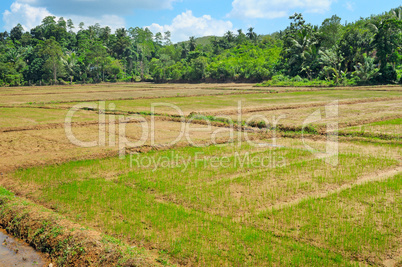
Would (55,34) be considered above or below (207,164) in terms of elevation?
above

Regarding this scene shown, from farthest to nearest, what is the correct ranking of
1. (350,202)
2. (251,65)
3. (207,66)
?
1. (207,66)
2. (251,65)
3. (350,202)

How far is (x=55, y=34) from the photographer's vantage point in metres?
78.2

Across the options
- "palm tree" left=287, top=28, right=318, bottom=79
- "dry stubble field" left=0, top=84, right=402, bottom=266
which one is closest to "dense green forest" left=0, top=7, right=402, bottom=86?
"palm tree" left=287, top=28, right=318, bottom=79

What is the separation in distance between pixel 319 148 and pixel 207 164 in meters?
3.18

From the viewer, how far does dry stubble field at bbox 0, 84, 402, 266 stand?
4.18m

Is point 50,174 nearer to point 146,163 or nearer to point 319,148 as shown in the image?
point 146,163

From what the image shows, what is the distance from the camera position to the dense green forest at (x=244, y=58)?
111 feet

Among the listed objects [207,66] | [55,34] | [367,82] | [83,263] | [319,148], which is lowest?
[83,263]

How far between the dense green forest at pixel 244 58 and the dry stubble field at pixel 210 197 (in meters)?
25.6

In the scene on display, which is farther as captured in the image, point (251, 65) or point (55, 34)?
point (55, 34)

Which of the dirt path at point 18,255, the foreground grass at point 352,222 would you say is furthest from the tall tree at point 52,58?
the foreground grass at point 352,222

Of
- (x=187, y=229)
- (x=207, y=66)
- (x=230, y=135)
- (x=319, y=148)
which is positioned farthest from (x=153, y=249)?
A: (x=207, y=66)

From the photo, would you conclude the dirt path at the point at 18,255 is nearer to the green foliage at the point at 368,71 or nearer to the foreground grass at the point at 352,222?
the foreground grass at the point at 352,222

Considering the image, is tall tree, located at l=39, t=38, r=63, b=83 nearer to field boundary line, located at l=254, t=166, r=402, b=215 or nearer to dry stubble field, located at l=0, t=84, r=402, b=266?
dry stubble field, located at l=0, t=84, r=402, b=266
